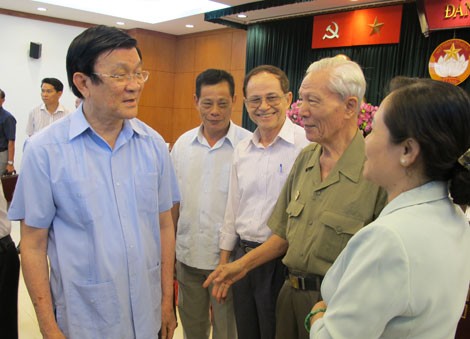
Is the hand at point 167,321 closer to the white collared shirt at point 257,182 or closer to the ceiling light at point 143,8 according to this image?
the white collared shirt at point 257,182

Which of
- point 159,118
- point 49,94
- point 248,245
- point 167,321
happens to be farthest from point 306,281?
point 159,118

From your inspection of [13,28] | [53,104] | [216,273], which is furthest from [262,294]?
[13,28]

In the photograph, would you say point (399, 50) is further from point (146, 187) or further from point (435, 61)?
point (146, 187)

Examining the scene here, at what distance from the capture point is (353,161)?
1.49 m

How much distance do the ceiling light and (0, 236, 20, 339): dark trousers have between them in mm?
6789

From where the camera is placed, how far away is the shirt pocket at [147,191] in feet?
4.69

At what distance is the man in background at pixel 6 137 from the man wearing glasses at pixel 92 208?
5049mm

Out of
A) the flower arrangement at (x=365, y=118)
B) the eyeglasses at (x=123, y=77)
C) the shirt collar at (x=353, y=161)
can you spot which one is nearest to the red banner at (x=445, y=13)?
the flower arrangement at (x=365, y=118)

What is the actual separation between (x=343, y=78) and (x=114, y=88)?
830 mm

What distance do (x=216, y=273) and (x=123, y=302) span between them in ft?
1.67

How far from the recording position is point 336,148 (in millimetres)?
1579

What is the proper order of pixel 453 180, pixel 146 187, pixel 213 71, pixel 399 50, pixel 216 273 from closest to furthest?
pixel 453 180
pixel 146 187
pixel 216 273
pixel 213 71
pixel 399 50

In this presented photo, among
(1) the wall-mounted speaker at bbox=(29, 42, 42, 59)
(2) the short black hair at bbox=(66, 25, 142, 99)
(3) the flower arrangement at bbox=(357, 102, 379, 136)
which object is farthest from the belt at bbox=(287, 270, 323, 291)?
(1) the wall-mounted speaker at bbox=(29, 42, 42, 59)

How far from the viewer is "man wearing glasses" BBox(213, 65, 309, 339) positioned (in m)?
1.88
